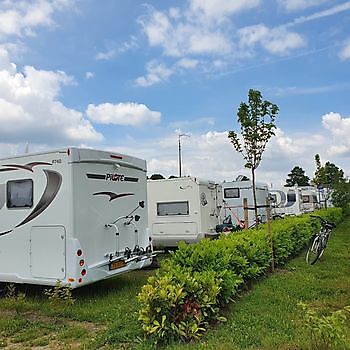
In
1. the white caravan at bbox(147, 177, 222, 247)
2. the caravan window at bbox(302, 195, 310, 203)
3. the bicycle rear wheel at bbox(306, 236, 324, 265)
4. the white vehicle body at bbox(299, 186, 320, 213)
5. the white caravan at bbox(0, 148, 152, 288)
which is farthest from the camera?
the caravan window at bbox(302, 195, 310, 203)

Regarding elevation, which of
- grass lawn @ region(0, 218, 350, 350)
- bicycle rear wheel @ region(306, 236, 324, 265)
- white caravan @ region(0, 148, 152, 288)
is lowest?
grass lawn @ region(0, 218, 350, 350)

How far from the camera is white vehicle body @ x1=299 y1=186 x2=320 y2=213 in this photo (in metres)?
30.6

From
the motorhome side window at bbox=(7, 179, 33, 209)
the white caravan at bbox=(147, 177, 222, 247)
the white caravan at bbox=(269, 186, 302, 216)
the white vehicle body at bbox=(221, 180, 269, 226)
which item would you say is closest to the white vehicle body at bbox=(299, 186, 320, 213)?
the white caravan at bbox=(269, 186, 302, 216)

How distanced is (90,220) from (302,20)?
21.6 ft

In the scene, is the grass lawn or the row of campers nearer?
the grass lawn

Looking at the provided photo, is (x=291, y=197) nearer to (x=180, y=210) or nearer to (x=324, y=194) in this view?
(x=324, y=194)

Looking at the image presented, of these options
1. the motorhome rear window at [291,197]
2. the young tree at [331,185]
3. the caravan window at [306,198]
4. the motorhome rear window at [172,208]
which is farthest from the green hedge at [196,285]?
the caravan window at [306,198]

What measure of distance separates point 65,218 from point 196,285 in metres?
2.70

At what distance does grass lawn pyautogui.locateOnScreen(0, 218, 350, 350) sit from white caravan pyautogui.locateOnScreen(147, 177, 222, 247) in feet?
13.2

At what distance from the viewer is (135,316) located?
552 cm

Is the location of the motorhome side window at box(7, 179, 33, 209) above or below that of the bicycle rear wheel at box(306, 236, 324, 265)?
above

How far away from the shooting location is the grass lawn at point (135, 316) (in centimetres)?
455

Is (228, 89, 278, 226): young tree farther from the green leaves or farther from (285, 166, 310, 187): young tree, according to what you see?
(285, 166, 310, 187): young tree

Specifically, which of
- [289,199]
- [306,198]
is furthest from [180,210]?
[306,198]
